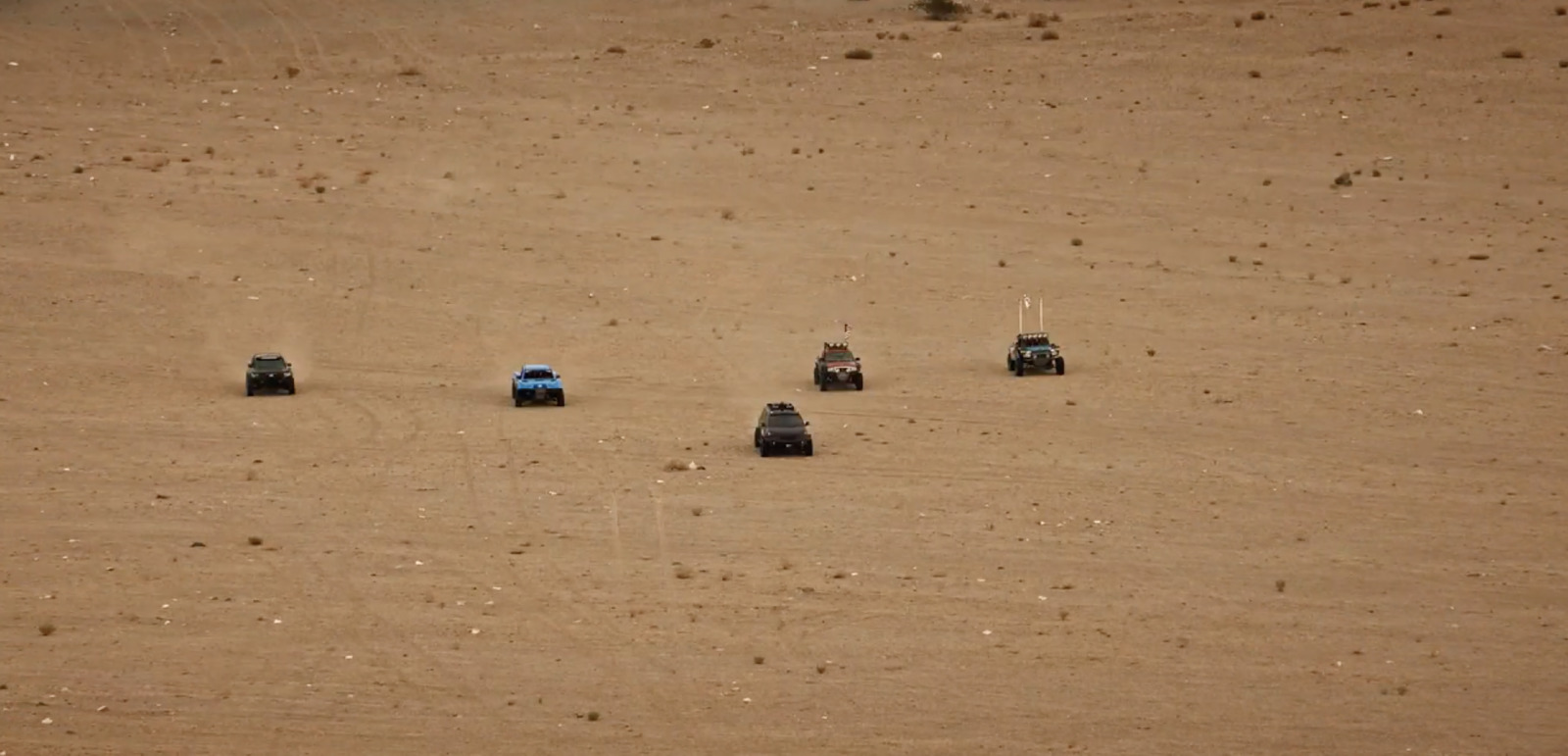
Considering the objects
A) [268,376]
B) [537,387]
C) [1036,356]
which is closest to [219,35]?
[268,376]

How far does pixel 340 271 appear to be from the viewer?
57.1 metres

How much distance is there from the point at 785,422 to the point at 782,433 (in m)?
0.20

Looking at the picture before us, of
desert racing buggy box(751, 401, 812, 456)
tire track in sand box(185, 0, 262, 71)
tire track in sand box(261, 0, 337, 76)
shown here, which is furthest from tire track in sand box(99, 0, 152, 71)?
desert racing buggy box(751, 401, 812, 456)

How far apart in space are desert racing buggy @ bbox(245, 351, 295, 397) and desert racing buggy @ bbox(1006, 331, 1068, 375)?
13.4 m

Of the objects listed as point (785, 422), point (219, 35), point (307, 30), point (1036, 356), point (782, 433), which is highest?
point (307, 30)

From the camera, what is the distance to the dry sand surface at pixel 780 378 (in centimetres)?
2794

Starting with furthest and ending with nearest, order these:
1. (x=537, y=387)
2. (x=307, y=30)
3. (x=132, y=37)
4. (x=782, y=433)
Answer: (x=307, y=30) < (x=132, y=37) < (x=537, y=387) < (x=782, y=433)

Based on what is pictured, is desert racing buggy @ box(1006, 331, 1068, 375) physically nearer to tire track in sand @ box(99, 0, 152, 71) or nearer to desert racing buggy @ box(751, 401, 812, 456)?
desert racing buggy @ box(751, 401, 812, 456)

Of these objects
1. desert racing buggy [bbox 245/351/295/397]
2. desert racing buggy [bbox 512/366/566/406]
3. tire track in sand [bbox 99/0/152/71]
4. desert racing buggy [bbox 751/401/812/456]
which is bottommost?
desert racing buggy [bbox 751/401/812/456]

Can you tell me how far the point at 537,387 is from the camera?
148 feet

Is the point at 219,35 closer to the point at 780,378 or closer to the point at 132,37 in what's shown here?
the point at 132,37

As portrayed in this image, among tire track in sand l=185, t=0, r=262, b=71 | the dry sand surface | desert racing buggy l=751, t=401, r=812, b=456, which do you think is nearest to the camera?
the dry sand surface

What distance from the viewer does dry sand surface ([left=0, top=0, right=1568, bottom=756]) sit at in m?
27.9

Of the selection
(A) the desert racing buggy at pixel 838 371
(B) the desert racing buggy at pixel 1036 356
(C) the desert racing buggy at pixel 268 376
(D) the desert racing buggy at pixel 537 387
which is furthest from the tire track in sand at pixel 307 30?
(B) the desert racing buggy at pixel 1036 356
